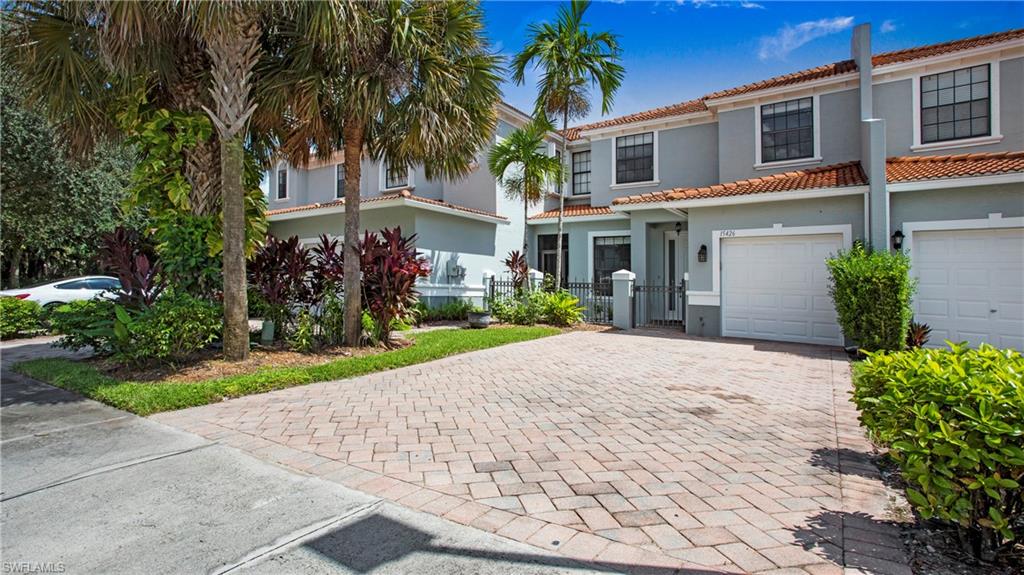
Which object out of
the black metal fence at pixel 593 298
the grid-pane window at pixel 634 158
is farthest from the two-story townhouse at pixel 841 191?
the black metal fence at pixel 593 298

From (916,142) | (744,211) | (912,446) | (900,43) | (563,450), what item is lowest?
(563,450)

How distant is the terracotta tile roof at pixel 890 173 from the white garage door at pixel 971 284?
3.89ft

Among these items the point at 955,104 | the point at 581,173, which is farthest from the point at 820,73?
the point at 581,173

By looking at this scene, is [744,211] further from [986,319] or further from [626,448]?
[626,448]

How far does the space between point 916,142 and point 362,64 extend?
13.2 m

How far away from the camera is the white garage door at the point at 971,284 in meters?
9.45

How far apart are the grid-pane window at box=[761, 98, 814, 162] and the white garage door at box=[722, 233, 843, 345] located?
138 inches

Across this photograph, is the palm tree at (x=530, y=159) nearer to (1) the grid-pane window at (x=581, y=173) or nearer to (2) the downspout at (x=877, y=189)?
(1) the grid-pane window at (x=581, y=173)

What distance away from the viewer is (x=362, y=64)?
28.6ft

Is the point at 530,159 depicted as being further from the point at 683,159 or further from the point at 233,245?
the point at 233,245

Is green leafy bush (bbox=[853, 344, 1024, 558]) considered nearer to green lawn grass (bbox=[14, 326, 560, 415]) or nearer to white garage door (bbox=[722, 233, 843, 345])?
green lawn grass (bbox=[14, 326, 560, 415])

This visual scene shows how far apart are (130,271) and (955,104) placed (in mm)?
17875

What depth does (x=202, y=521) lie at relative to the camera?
3201 mm

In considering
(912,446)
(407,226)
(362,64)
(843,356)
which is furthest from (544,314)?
(912,446)
